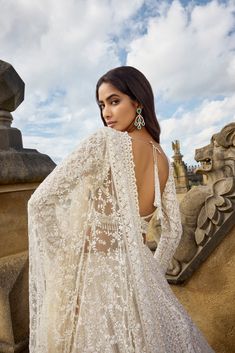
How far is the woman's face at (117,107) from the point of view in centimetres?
154

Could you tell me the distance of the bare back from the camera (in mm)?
1420

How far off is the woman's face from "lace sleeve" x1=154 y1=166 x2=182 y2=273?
366 millimetres

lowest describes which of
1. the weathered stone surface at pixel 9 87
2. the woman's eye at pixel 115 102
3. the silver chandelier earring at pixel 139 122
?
the silver chandelier earring at pixel 139 122

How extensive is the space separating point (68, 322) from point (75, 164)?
643mm

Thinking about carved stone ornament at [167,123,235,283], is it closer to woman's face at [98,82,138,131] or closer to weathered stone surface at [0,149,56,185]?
woman's face at [98,82,138,131]

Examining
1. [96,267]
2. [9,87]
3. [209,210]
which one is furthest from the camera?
[209,210]

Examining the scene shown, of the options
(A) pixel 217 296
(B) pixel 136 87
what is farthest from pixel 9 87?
(A) pixel 217 296

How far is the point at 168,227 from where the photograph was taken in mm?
1702

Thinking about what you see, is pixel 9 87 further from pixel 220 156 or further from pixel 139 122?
pixel 220 156

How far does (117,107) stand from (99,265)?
779 mm

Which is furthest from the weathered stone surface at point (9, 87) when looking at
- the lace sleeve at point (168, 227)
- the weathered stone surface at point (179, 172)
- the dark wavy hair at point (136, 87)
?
the weathered stone surface at point (179, 172)

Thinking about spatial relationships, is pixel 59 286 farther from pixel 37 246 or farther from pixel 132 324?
pixel 132 324

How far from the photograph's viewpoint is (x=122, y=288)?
1.24 m

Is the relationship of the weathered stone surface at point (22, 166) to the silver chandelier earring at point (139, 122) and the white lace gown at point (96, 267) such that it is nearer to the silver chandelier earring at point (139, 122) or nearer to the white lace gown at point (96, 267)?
the white lace gown at point (96, 267)
